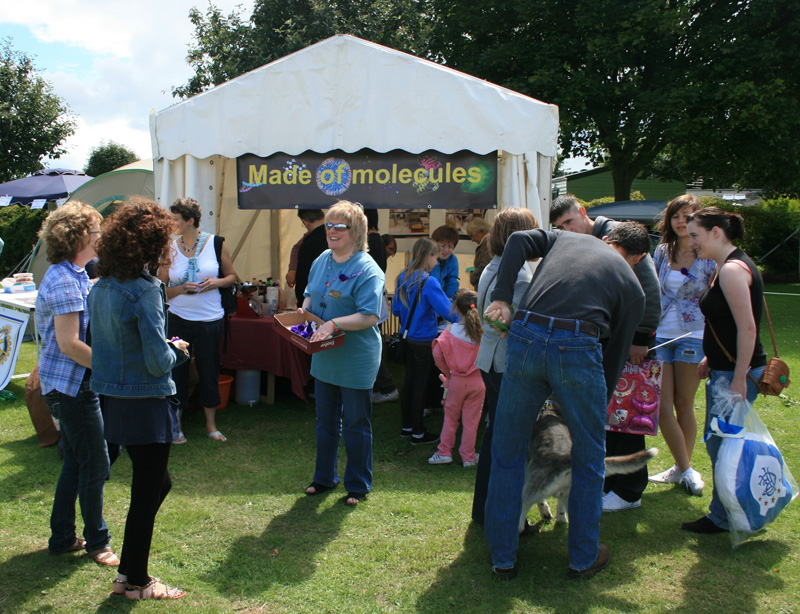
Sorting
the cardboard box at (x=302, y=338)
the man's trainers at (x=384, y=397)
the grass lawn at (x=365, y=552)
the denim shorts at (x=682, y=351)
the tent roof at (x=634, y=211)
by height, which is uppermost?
the tent roof at (x=634, y=211)

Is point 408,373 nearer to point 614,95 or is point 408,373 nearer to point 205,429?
point 205,429

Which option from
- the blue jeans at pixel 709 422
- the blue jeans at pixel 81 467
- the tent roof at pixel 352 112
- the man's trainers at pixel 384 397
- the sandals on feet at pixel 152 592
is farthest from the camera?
the man's trainers at pixel 384 397

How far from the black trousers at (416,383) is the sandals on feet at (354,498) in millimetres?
1117

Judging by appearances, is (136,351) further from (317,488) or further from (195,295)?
(195,295)

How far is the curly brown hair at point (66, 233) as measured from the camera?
9.30ft

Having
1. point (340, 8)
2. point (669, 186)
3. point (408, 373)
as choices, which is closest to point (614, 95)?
point (340, 8)

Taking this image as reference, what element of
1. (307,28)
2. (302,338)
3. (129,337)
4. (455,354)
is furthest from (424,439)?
(307,28)

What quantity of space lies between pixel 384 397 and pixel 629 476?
9.04 ft

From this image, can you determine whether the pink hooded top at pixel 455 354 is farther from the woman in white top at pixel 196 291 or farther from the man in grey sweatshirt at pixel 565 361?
the woman in white top at pixel 196 291

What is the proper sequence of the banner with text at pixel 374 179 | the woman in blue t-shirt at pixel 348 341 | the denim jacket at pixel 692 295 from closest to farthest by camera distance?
the woman in blue t-shirt at pixel 348 341 → the denim jacket at pixel 692 295 → the banner with text at pixel 374 179

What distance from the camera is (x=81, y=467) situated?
2.90m

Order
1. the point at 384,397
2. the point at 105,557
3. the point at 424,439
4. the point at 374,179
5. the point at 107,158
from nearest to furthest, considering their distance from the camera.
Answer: the point at 105,557, the point at 424,439, the point at 374,179, the point at 384,397, the point at 107,158

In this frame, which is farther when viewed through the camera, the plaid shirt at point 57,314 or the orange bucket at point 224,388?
the orange bucket at point 224,388

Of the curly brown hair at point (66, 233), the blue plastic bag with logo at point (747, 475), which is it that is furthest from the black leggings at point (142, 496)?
the blue plastic bag with logo at point (747, 475)
